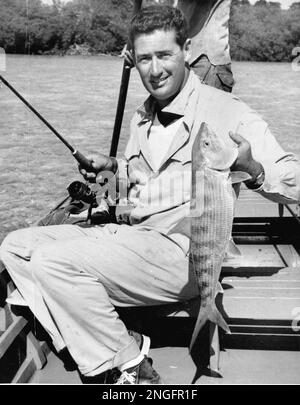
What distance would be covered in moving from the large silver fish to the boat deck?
1.65ft

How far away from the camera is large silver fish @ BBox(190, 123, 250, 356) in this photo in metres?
2.44

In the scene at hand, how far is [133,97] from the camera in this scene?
73.8ft

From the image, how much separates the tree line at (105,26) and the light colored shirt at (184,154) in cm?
653

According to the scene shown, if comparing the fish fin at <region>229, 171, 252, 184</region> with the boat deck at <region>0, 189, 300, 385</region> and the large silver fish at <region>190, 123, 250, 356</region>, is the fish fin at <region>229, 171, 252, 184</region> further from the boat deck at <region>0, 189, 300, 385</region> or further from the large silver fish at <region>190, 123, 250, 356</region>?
the boat deck at <region>0, 189, 300, 385</region>

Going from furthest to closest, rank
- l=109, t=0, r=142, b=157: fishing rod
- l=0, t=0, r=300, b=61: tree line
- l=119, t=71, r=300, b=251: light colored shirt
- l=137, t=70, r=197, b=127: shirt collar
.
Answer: l=0, t=0, r=300, b=61: tree line → l=109, t=0, r=142, b=157: fishing rod → l=137, t=70, r=197, b=127: shirt collar → l=119, t=71, r=300, b=251: light colored shirt

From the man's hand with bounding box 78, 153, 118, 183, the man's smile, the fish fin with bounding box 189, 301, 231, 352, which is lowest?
the fish fin with bounding box 189, 301, 231, 352

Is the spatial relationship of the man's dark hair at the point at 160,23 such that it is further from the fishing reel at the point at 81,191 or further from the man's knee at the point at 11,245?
the man's knee at the point at 11,245

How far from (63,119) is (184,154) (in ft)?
50.4

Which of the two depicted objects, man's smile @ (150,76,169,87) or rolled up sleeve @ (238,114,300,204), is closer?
rolled up sleeve @ (238,114,300,204)

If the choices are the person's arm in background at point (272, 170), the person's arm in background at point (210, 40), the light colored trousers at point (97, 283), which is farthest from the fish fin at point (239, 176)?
the person's arm in background at point (210, 40)

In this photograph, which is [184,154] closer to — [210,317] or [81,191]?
[210,317]

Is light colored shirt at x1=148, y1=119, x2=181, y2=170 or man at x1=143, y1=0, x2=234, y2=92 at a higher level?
man at x1=143, y1=0, x2=234, y2=92

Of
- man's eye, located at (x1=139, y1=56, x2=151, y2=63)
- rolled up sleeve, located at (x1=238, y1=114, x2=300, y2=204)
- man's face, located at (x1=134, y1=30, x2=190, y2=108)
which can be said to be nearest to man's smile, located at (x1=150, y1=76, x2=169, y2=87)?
man's face, located at (x1=134, y1=30, x2=190, y2=108)

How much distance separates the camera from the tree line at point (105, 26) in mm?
19453
